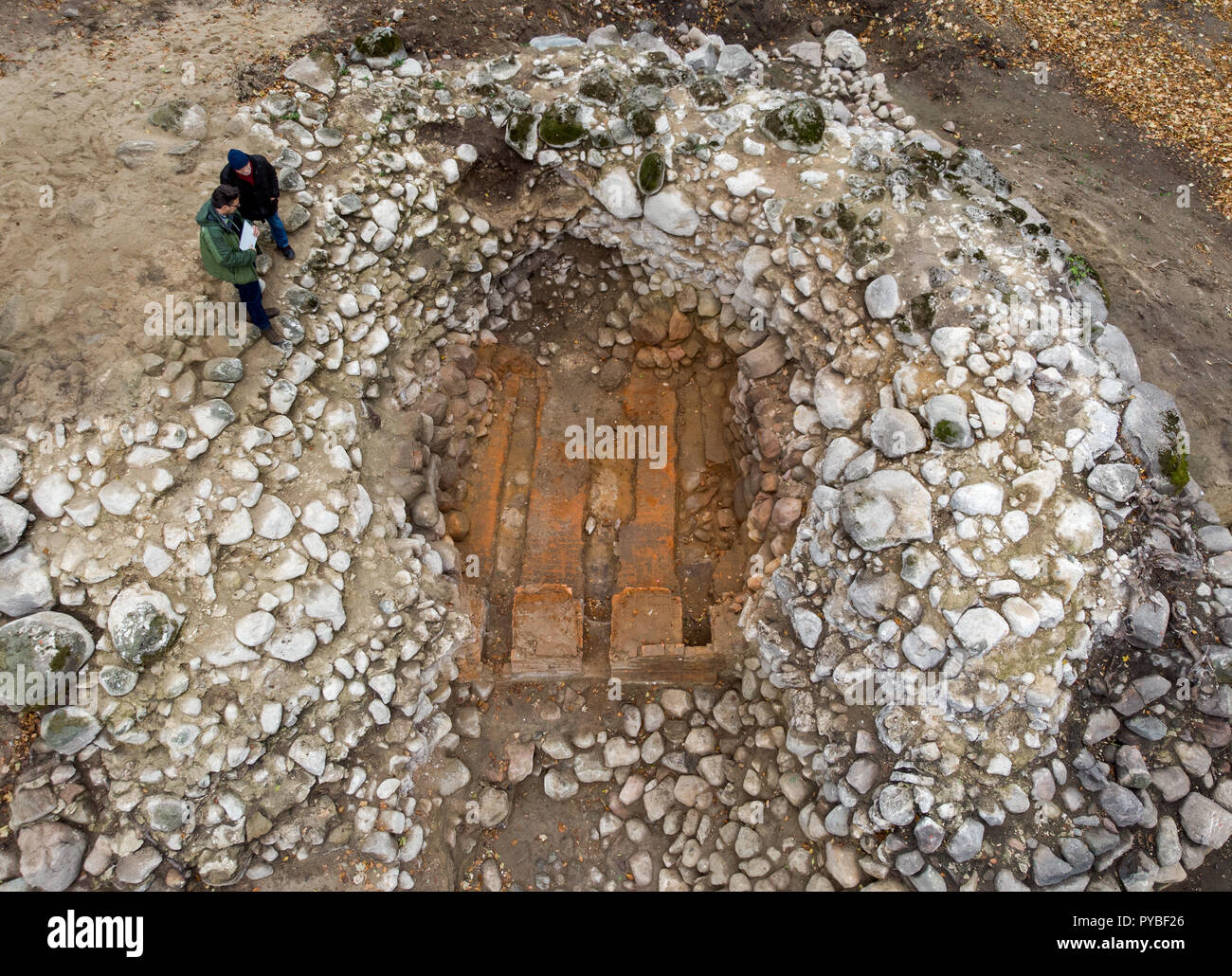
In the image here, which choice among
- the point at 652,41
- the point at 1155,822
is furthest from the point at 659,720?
the point at 652,41

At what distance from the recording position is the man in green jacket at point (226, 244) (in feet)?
12.4

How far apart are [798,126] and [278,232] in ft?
12.0

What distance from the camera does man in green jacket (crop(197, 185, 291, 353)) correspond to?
3789 mm

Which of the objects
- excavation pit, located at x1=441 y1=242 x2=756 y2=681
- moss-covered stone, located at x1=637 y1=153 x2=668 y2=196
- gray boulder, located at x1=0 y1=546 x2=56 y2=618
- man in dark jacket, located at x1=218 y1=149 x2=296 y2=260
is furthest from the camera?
moss-covered stone, located at x1=637 y1=153 x2=668 y2=196

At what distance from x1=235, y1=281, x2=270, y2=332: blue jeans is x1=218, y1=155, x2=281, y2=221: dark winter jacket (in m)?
0.40

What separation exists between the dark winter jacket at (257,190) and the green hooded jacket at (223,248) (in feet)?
0.66

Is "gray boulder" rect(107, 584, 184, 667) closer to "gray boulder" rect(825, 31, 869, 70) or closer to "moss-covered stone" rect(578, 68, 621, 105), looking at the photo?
"moss-covered stone" rect(578, 68, 621, 105)

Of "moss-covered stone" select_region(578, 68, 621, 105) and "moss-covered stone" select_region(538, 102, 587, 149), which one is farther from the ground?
"moss-covered stone" select_region(578, 68, 621, 105)

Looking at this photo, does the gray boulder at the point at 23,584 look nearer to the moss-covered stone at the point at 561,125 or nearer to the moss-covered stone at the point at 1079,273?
the moss-covered stone at the point at 561,125

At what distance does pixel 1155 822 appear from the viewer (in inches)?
153

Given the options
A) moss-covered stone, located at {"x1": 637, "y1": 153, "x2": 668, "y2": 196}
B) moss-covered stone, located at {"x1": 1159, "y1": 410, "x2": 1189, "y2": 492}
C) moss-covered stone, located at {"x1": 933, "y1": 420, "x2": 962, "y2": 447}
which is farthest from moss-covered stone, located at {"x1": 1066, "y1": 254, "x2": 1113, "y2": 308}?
moss-covered stone, located at {"x1": 637, "y1": 153, "x2": 668, "y2": 196}

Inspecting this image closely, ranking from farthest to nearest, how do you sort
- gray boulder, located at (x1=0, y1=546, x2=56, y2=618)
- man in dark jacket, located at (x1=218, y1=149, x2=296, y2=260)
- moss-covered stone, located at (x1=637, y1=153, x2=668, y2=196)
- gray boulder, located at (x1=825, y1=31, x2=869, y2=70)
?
gray boulder, located at (x1=825, y1=31, x2=869, y2=70)
moss-covered stone, located at (x1=637, y1=153, x2=668, y2=196)
man in dark jacket, located at (x1=218, y1=149, x2=296, y2=260)
gray boulder, located at (x1=0, y1=546, x2=56, y2=618)

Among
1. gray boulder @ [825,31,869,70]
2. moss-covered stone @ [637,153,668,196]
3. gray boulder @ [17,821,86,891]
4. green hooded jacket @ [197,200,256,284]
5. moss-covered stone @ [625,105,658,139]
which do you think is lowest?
gray boulder @ [17,821,86,891]

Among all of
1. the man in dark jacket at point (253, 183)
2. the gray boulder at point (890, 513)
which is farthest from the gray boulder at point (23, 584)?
the gray boulder at point (890, 513)
